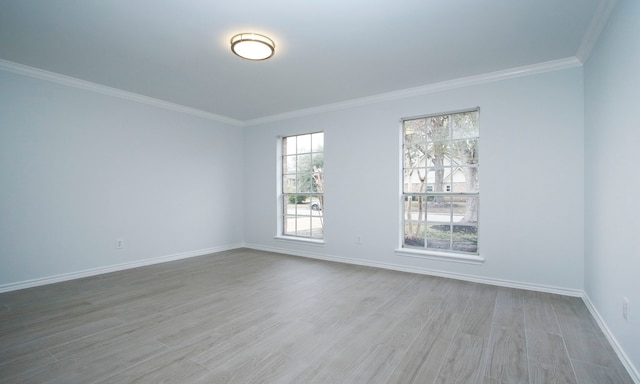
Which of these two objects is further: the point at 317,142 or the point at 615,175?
the point at 317,142

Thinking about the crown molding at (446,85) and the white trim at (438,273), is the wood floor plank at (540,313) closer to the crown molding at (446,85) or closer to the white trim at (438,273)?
the white trim at (438,273)

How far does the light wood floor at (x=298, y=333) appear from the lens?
1.84m

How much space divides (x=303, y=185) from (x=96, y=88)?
338cm

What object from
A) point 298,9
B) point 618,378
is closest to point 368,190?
point 298,9

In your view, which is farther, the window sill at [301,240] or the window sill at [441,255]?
the window sill at [301,240]

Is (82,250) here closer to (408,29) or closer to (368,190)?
(368,190)

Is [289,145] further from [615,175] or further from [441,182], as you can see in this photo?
[615,175]

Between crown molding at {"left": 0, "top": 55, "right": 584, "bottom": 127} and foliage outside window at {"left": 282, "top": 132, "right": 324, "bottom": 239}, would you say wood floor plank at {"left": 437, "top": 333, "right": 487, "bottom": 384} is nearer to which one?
crown molding at {"left": 0, "top": 55, "right": 584, "bottom": 127}

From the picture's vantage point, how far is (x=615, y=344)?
2.08 metres

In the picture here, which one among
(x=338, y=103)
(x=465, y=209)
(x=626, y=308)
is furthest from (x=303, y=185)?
(x=626, y=308)

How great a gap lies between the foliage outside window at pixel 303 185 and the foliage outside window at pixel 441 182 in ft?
5.09

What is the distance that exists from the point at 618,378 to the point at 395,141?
3.21 metres

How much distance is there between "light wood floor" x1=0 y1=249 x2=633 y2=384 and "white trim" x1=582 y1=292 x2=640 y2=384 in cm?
5

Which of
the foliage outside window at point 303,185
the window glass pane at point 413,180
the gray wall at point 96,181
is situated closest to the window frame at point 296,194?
the foliage outside window at point 303,185
